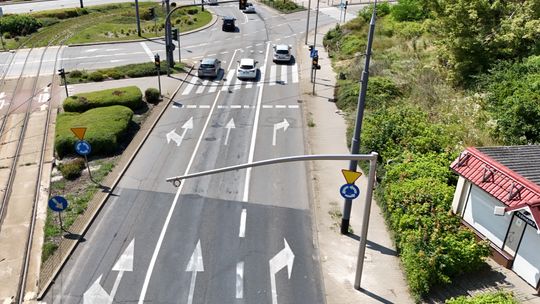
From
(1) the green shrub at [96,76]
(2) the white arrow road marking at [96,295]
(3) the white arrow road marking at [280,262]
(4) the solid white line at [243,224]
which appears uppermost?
(1) the green shrub at [96,76]

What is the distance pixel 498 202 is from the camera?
733 inches

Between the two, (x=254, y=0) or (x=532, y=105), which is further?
(x=254, y=0)

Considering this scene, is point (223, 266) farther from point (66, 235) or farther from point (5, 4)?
point (5, 4)

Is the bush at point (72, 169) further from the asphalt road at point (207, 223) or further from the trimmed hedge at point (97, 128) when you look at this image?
the asphalt road at point (207, 223)

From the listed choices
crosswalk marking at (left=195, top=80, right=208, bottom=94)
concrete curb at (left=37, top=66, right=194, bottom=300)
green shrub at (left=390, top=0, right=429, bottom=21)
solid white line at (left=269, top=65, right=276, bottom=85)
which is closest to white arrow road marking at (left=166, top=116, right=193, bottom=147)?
concrete curb at (left=37, top=66, right=194, bottom=300)

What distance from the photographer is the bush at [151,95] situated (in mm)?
36062

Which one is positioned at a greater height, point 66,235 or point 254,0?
point 254,0

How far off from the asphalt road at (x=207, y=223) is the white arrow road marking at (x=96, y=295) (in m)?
0.04

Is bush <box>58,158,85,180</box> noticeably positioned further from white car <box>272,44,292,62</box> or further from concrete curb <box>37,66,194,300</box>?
white car <box>272,44,292,62</box>

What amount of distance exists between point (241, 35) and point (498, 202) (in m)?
45.8

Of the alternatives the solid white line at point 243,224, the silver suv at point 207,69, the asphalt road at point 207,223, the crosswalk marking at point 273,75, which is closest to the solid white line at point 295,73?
the crosswalk marking at point 273,75

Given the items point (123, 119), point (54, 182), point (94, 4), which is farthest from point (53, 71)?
point (94, 4)

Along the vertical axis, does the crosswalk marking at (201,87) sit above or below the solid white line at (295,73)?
below

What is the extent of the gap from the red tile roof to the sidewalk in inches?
176
